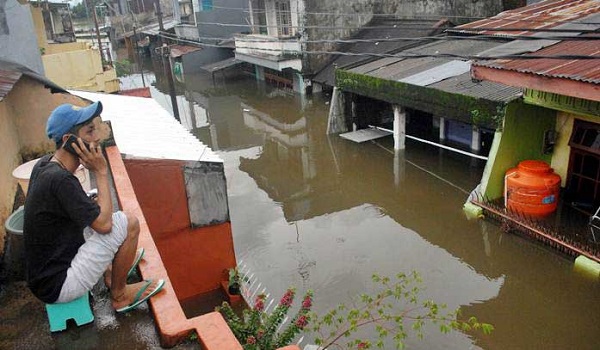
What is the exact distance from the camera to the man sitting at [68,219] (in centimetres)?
304

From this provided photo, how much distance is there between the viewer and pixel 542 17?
10.7m

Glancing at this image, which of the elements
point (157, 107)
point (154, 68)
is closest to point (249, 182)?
point (157, 107)

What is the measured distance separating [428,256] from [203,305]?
447 centimetres

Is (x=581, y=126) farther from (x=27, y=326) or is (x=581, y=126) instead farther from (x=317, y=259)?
(x=27, y=326)

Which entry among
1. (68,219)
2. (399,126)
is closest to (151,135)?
(68,219)

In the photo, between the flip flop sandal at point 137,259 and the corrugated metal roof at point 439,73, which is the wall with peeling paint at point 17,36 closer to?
the flip flop sandal at point 137,259

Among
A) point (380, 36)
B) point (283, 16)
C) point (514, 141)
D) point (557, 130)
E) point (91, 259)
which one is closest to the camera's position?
point (91, 259)

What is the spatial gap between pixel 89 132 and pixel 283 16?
2270 cm

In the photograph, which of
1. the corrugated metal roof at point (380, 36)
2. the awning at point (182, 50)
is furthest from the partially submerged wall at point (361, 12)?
the awning at point (182, 50)

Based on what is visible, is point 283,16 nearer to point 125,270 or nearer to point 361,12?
point 361,12

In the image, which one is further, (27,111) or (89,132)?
(27,111)

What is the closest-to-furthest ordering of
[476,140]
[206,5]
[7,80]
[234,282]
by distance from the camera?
1. [7,80]
2. [234,282]
3. [476,140]
4. [206,5]

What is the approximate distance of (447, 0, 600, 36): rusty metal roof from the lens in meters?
10.0

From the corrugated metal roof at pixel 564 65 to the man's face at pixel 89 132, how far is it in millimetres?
6702
